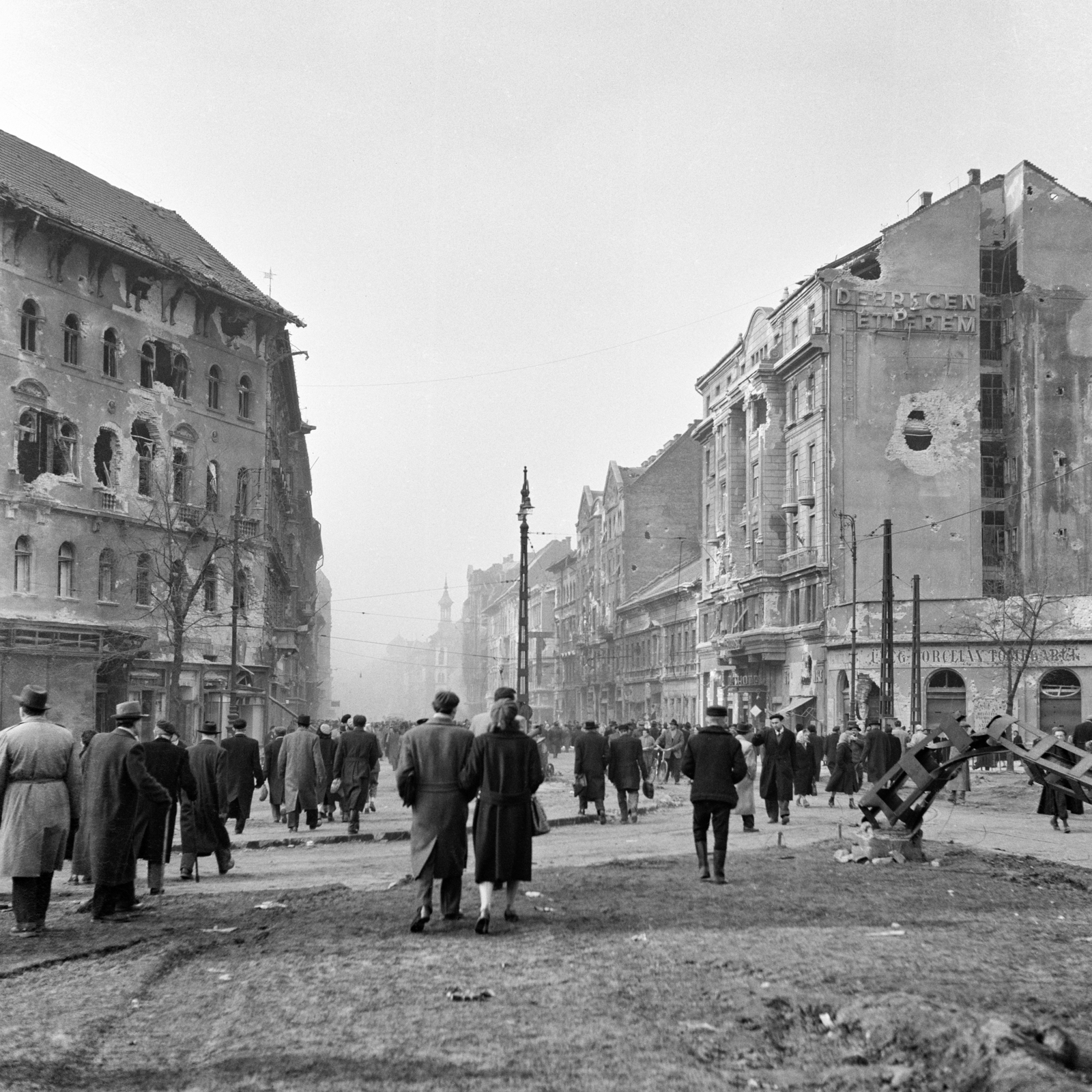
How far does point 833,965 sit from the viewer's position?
29.0 ft

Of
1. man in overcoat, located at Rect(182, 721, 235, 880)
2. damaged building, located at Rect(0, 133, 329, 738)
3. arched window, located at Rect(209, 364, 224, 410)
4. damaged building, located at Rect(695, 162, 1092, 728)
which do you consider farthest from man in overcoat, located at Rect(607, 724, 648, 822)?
damaged building, located at Rect(695, 162, 1092, 728)

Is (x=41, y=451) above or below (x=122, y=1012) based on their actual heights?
above

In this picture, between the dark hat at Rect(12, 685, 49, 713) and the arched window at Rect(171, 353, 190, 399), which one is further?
the arched window at Rect(171, 353, 190, 399)

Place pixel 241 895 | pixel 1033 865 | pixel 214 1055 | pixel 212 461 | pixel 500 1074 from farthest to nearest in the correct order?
pixel 212 461 → pixel 1033 865 → pixel 241 895 → pixel 214 1055 → pixel 500 1074

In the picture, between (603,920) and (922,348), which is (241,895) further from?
(922,348)

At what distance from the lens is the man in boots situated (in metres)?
13.9

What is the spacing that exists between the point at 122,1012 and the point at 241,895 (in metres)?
5.65

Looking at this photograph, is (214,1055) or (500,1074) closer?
(500,1074)

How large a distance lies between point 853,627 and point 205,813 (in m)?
33.6

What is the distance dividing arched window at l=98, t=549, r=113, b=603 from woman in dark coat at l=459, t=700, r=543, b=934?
31.7m

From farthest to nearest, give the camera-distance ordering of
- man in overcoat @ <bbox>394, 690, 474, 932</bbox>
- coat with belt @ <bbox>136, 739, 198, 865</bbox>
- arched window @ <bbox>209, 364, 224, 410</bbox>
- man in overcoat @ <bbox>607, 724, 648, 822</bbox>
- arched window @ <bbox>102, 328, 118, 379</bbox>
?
arched window @ <bbox>209, 364, 224, 410</bbox>, arched window @ <bbox>102, 328, 118, 379</bbox>, man in overcoat @ <bbox>607, 724, 648, 822</bbox>, coat with belt @ <bbox>136, 739, 198, 865</bbox>, man in overcoat @ <bbox>394, 690, 474, 932</bbox>

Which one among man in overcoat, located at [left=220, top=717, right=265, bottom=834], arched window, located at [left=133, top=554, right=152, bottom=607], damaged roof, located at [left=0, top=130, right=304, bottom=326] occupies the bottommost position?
man in overcoat, located at [left=220, top=717, right=265, bottom=834]

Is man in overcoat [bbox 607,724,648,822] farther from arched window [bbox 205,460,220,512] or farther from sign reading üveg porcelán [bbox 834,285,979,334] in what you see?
sign reading üveg porcelán [bbox 834,285,979,334]

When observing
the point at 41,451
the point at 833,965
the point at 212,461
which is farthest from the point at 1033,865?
the point at 212,461
